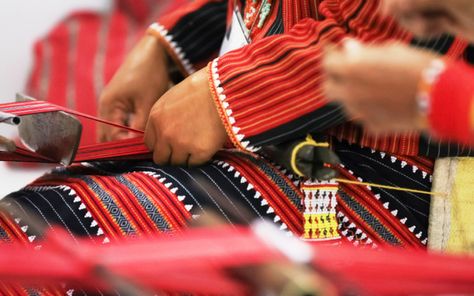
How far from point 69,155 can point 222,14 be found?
0.39 m

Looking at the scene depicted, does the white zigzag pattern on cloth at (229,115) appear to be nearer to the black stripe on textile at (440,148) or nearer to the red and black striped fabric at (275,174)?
the red and black striped fabric at (275,174)

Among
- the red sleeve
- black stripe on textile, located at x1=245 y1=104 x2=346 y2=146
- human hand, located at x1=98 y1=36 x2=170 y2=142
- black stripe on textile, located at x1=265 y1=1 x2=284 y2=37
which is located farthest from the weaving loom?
human hand, located at x1=98 y1=36 x2=170 y2=142

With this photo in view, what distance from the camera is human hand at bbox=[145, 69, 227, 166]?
34.5 inches

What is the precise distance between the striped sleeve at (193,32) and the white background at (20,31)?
784mm

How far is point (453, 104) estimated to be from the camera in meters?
0.45

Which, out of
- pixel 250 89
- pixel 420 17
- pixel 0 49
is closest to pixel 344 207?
pixel 250 89

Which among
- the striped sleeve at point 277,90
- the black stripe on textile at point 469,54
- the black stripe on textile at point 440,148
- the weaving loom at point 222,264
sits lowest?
the weaving loom at point 222,264

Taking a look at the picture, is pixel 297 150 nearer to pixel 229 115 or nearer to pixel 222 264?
pixel 229 115

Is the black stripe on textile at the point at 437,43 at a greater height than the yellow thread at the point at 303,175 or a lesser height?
greater

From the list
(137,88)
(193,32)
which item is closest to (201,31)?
(193,32)

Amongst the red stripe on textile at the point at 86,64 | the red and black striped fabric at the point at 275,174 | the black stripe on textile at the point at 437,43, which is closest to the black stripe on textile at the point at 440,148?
the red and black striped fabric at the point at 275,174

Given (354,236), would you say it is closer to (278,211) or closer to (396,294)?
(278,211)

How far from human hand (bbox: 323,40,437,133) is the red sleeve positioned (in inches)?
0.4

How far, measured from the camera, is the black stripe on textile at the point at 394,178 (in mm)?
878
